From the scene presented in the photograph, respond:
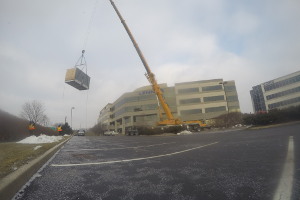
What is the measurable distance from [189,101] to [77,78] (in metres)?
49.0

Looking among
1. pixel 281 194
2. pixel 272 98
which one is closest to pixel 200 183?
pixel 281 194

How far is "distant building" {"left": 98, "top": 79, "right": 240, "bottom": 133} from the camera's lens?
6228 centimetres

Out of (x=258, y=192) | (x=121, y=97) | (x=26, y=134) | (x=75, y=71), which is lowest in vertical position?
(x=258, y=192)

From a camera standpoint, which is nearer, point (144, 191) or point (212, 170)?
point (144, 191)

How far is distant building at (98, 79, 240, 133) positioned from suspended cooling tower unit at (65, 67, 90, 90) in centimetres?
4075

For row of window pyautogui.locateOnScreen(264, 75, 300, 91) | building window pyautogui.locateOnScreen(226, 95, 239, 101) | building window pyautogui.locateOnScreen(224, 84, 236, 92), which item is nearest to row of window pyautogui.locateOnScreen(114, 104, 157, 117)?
building window pyautogui.locateOnScreen(224, 84, 236, 92)

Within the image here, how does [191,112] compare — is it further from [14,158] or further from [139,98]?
[14,158]

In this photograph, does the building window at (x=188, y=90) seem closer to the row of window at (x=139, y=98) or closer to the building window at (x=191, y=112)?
the building window at (x=191, y=112)

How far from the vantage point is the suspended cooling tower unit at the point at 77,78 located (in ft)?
60.6

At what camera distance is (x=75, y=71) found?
18703 mm

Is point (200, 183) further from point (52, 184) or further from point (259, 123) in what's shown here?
point (259, 123)

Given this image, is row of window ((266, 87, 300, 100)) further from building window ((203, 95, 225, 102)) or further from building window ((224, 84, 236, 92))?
building window ((203, 95, 225, 102))

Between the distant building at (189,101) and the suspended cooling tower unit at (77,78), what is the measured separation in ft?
134

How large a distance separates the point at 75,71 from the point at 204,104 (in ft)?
167
